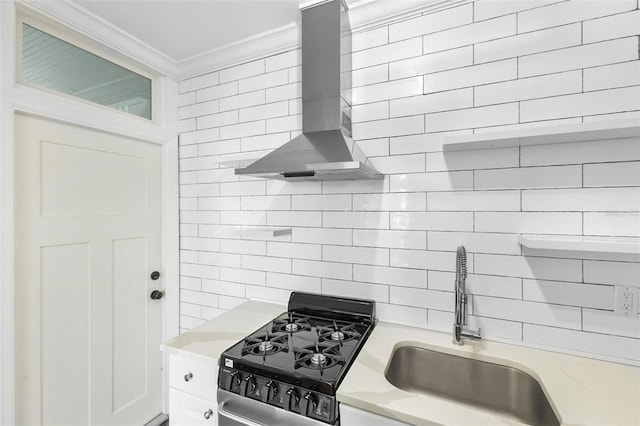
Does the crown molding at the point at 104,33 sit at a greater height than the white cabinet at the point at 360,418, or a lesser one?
greater

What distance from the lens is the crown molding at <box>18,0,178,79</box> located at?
1483 mm

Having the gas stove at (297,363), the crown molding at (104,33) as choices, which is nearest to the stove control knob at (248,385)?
the gas stove at (297,363)

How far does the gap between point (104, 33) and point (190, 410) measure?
2.06 m

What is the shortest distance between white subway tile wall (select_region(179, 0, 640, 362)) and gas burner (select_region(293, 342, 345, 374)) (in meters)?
0.42

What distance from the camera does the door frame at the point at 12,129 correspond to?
52.4 inches

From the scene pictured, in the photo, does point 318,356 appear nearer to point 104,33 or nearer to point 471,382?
point 471,382

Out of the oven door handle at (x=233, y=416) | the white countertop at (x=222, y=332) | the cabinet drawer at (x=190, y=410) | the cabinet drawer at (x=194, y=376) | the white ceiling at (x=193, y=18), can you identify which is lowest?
the cabinet drawer at (x=190, y=410)

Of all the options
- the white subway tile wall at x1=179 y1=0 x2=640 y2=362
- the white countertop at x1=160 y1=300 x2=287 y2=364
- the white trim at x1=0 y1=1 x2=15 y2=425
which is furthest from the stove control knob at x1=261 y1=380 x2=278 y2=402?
the white trim at x1=0 y1=1 x2=15 y2=425

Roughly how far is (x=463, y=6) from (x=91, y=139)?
2.10 m

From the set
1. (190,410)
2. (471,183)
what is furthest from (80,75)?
(471,183)

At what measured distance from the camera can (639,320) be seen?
1.15 m

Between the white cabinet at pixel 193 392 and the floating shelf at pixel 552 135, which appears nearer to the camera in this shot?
the floating shelf at pixel 552 135

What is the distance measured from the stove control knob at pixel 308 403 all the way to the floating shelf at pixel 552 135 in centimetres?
111

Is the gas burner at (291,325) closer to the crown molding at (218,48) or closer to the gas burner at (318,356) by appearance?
the gas burner at (318,356)
